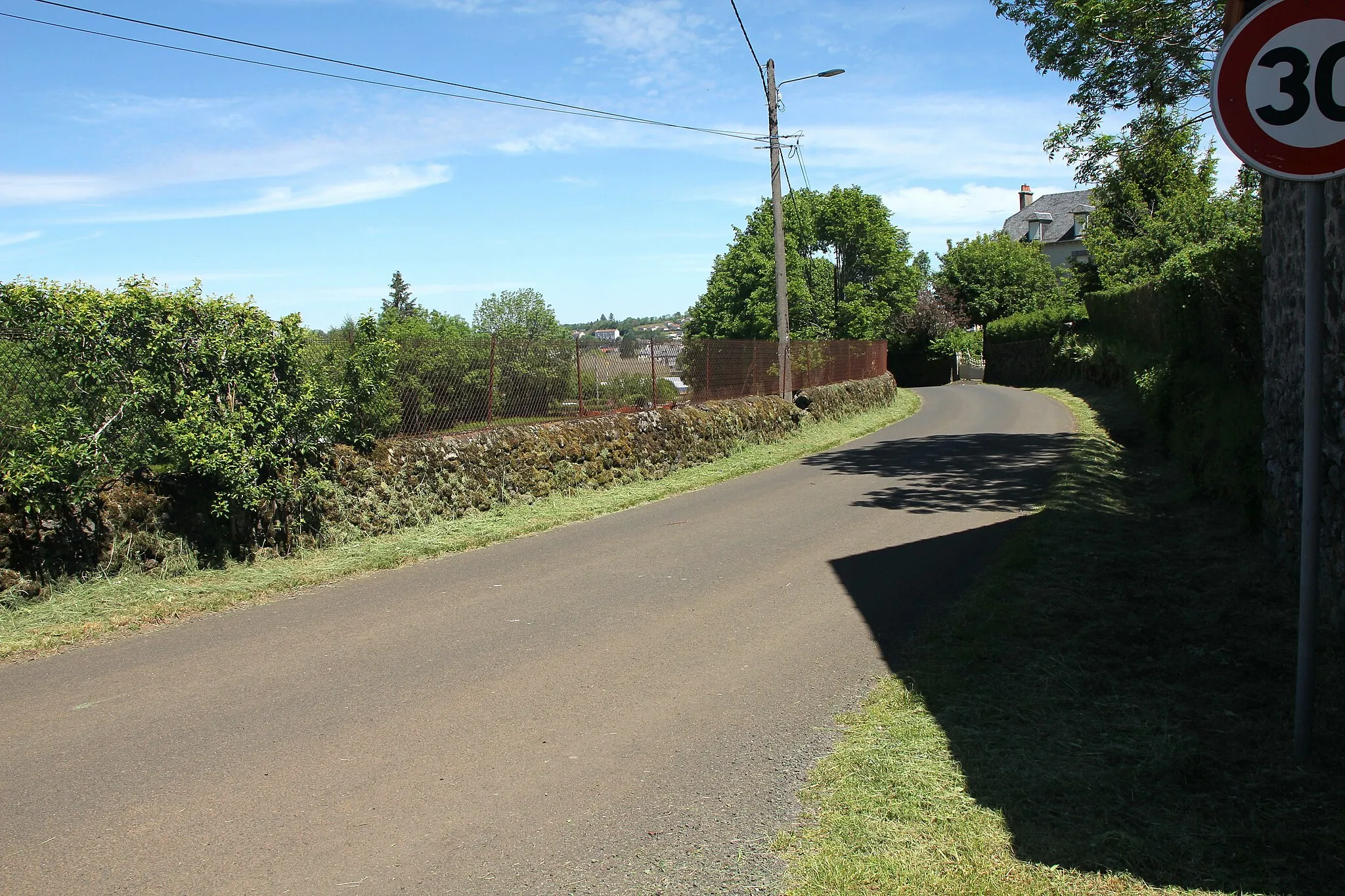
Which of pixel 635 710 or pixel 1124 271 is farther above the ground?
pixel 1124 271

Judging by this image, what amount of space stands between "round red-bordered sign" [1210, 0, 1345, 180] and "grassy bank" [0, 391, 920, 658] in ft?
24.4

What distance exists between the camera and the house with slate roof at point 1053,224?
75.9m

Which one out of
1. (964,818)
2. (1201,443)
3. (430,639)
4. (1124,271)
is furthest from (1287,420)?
(1124,271)

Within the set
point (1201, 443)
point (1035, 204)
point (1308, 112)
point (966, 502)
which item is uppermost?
point (1035, 204)

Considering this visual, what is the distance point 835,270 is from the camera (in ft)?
201

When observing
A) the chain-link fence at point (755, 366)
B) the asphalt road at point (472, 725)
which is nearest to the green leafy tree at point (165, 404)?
the asphalt road at point (472, 725)

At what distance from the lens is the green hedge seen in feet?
143

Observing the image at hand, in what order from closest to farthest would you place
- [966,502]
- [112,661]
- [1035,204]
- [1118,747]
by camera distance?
[1118,747] < [112,661] < [966,502] < [1035,204]

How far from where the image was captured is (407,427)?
1127 cm

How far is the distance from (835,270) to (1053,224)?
28.4 metres

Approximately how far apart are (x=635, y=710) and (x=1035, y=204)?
89.0m

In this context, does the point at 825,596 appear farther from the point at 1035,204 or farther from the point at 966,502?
the point at 1035,204

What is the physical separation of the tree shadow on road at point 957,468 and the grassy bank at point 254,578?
130 inches

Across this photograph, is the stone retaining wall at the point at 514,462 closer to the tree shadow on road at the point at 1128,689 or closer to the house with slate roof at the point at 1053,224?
the tree shadow on road at the point at 1128,689
